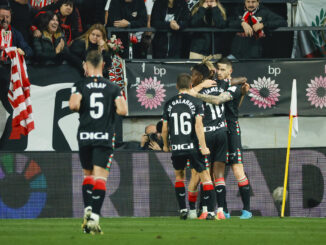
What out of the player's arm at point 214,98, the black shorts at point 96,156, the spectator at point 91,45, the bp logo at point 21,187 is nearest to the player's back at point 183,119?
the player's arm at point 214,98

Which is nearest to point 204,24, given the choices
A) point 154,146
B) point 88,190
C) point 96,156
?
point 154,146

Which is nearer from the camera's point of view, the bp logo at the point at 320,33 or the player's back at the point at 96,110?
the player's back at the point at 96,110

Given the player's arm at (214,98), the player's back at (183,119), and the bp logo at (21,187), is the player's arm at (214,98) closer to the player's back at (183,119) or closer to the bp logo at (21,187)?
the player's back at (183,119)

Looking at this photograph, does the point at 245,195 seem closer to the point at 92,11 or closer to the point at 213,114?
the point at 213,114

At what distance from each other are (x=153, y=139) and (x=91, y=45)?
2209mm

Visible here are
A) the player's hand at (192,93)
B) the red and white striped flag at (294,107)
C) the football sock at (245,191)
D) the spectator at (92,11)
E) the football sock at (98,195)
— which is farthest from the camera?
the spectator at (92,11)

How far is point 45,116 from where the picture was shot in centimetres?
1586

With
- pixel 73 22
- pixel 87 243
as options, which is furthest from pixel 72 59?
pixel 87 243

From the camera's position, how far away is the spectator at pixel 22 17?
15531 mm

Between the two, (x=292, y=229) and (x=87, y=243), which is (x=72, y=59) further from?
(x=87, y=243)

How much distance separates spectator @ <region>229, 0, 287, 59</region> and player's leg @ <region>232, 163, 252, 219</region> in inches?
159

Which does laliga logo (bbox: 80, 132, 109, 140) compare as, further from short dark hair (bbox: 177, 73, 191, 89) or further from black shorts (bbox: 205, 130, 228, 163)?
black shorts (bbox: 205, 130, 228, 163)

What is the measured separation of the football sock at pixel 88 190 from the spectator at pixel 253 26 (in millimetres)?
7018

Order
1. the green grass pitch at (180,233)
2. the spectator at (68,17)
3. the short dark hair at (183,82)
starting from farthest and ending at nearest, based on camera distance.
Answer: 1. the spectator at (68,17)
2. the short dark hair at (183,82)
3. the green grass pitch at (180,233)
